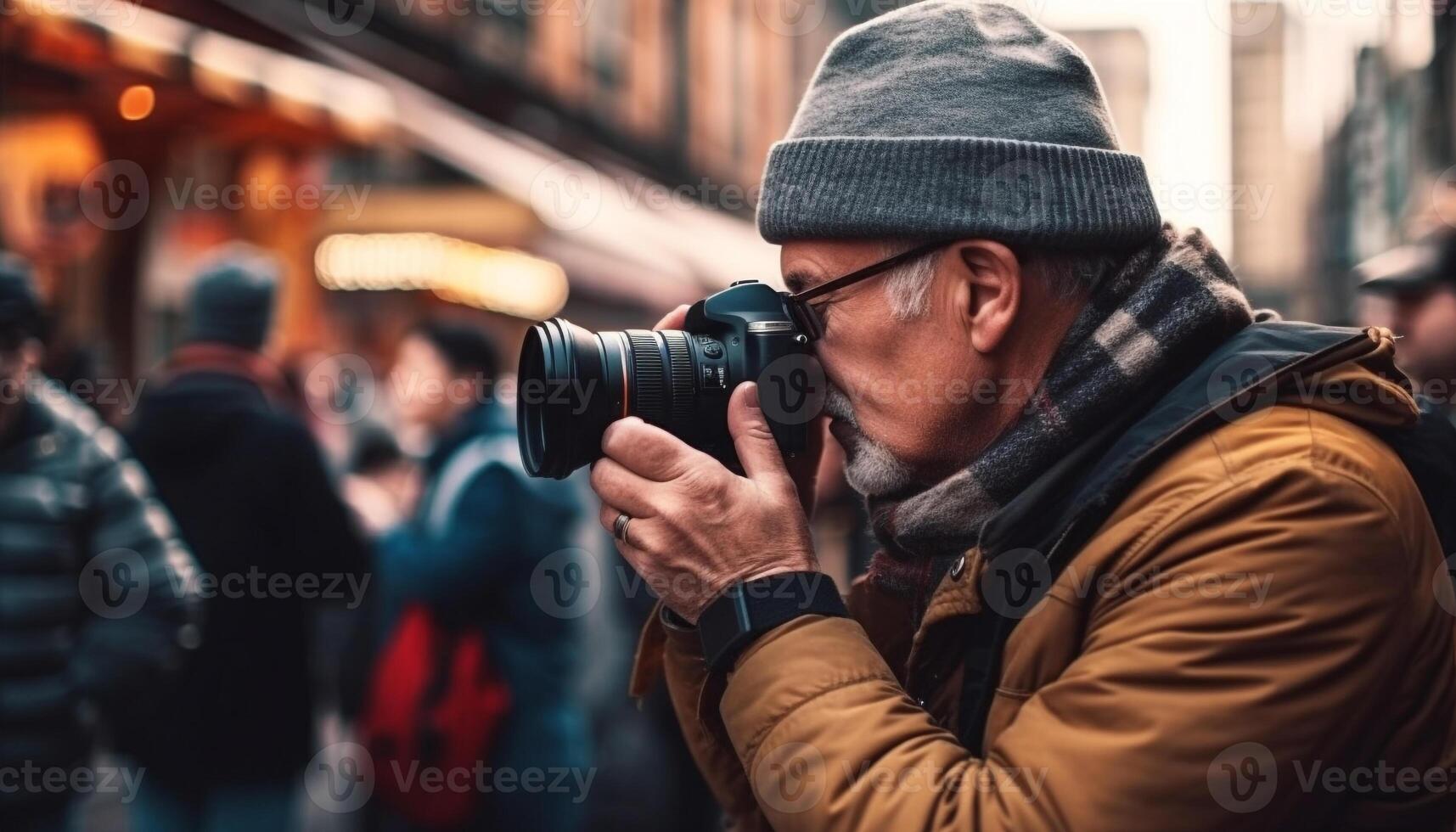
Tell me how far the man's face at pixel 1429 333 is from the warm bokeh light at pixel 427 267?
24.4 ft

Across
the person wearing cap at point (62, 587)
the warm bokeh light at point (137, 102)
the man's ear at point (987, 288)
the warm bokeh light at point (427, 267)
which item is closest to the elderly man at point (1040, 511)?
the man's ear at point (987, 288)

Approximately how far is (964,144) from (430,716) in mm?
2826

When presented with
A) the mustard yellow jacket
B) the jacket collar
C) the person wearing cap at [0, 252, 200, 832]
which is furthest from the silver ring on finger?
the person wearing cap at [0, 252, 200, 832]

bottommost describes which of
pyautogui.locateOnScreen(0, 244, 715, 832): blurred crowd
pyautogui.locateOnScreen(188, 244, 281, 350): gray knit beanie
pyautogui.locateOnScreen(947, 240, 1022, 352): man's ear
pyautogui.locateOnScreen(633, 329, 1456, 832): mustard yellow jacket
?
pyautogui.locateOnScreen(0, 244, 715, 832): blurred crowd

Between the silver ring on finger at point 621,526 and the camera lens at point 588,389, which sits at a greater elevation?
the camera lens at point 588,389

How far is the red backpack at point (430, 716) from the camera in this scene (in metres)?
3.81

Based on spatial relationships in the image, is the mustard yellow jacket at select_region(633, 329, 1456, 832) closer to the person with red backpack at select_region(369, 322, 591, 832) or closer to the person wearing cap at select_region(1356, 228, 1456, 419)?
the person wearing cap at select_region(1356, 228, 1456, 419)

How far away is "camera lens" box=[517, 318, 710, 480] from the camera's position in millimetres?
1593

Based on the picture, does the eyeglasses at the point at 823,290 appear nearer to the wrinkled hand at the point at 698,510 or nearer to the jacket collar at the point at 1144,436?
the wrinkled hand at the point at 698,510

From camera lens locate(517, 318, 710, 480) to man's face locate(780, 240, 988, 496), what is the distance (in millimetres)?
183

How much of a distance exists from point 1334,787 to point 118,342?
7916 millimetres

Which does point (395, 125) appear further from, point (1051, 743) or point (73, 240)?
point (1051, 743)

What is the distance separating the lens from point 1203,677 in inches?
46.9

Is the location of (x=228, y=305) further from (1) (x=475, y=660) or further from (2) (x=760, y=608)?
(2) (x=760, y=608)
